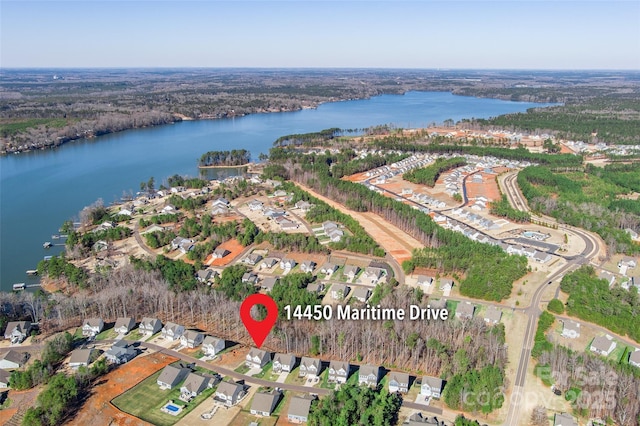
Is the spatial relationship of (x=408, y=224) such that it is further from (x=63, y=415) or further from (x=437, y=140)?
(x=437, y=140)

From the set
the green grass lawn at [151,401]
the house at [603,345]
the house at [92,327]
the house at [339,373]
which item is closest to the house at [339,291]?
the house at [339,373]

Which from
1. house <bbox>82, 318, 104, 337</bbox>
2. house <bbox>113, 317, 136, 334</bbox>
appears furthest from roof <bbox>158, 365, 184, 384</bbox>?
house <bbox>82, 318, 104, 337</bbox>

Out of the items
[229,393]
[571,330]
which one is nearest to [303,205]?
[571,330]

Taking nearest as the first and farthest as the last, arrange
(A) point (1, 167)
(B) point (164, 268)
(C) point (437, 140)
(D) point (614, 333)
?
(D) point (614, 333) → (B) point (164, 268) → (A) point (1, 167) → (C) point (437, 140)

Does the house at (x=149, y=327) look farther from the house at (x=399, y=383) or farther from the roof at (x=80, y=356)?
the house at (x=399, y=383)

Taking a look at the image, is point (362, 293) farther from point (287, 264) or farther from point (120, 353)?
point (120, 353)

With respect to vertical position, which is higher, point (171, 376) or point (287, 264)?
point (171, 376)

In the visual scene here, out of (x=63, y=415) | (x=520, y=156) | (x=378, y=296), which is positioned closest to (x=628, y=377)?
(x=378, y=296)
